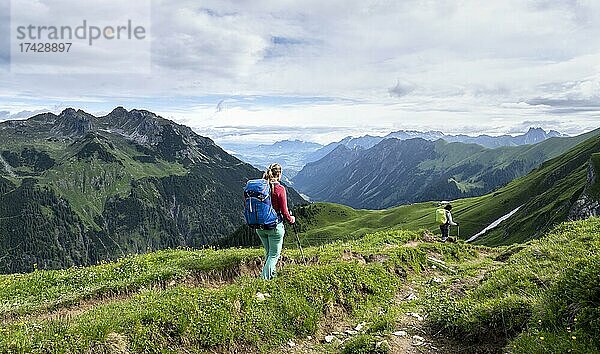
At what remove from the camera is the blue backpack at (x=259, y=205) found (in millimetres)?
13539

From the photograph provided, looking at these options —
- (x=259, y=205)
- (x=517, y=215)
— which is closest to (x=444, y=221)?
(x=259, y=205)

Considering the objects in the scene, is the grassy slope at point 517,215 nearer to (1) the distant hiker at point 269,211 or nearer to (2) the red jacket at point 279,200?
(1) the distant hiker at point 269,211

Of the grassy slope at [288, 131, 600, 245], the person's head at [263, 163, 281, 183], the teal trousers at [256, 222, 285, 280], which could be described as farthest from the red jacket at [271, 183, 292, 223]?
the grassy slope at [288, 131, 600, 245]

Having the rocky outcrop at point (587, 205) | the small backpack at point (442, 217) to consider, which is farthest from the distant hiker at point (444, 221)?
the rocky outcrop at point (587, 205)

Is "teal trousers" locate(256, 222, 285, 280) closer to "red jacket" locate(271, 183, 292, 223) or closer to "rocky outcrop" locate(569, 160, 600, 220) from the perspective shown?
"red jacket" locate(271, 183, 292, 223)

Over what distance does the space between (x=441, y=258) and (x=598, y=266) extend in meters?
14.2

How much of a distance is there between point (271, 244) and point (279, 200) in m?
1.59

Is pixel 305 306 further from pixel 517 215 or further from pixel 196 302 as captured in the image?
pixel 517 215

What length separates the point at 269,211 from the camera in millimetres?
13859

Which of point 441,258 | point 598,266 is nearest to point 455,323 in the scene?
point 598,266

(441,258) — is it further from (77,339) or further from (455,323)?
(77,339)

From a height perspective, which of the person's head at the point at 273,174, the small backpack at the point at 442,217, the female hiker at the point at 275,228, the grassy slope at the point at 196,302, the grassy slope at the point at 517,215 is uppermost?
the person's head at the point at 273,174

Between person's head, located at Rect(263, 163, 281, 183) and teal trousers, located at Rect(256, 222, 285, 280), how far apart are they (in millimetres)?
1560

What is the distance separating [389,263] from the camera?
61.2ft
